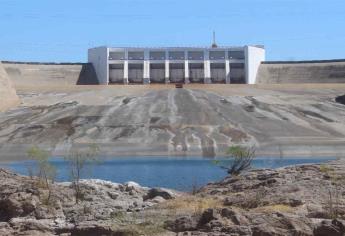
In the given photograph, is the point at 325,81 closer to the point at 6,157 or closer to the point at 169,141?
the point at 169,141

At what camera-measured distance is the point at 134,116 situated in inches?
3081

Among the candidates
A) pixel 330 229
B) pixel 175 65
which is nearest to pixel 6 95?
pixel 175 65

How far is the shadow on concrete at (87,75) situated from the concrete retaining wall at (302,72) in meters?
28.0

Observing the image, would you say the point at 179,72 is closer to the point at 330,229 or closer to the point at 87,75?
the point at 87,75

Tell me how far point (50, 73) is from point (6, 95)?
35189 millimetres

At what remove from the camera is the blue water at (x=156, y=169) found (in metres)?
36.4

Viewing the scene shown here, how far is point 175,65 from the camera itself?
12888 cm

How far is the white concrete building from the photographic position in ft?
419

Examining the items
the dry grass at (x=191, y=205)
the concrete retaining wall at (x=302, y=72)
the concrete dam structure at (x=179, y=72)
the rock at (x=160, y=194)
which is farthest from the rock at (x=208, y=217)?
the concrete retaining wall at (x=302, y=72)

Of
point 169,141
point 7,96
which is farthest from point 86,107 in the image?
point 169,141

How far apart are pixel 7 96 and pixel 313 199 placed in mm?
77130

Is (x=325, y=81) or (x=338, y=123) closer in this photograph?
(x=338, y=123)

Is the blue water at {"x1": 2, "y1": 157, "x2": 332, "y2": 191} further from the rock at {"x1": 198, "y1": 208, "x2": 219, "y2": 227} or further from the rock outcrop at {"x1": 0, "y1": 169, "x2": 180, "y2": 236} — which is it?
the rock at {"x1": 198, "y1": 208, "x2": 219, "y2": 227}

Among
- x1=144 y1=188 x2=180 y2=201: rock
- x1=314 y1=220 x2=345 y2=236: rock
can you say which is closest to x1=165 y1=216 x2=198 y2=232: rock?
x1=314 y1=220 x2=345 y2=236: rock
